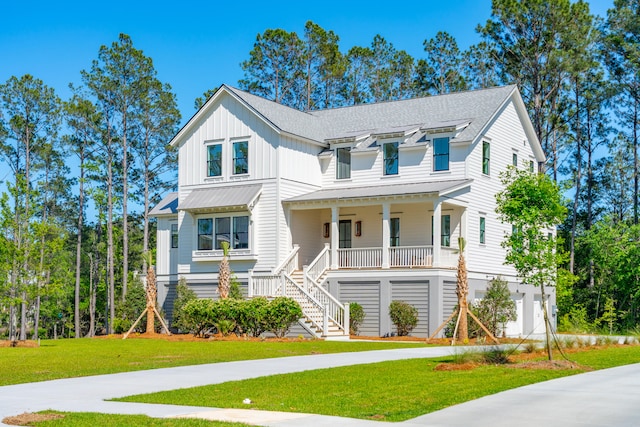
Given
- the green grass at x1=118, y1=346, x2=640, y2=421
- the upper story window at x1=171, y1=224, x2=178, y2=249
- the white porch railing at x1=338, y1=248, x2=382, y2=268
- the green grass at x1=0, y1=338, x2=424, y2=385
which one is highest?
the upper story window at x1=171, y1=224, x2=178, y2=249

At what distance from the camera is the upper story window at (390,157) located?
124 feet

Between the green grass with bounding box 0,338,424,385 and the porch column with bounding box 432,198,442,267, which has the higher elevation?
the porch column with bounding box 432,198,442,267

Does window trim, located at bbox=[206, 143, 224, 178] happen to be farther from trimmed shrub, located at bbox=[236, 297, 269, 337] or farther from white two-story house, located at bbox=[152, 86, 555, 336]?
trimmed shrub, located at bbox=[236, 297, 269, 337]

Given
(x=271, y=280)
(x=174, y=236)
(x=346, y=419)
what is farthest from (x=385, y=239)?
(x=346, y=419)

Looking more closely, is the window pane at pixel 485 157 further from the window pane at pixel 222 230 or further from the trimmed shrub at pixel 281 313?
the window pane at pixel 222 230

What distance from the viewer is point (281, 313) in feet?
103

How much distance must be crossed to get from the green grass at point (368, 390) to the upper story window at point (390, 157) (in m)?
19.1

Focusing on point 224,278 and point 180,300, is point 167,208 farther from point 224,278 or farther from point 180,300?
point 224,278

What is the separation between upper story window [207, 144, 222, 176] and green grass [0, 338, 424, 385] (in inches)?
435

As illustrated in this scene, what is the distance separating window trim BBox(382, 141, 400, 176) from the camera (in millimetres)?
37625

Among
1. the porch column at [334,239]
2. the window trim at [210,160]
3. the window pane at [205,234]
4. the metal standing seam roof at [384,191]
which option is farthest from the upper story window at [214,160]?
the porch column at [334,239]

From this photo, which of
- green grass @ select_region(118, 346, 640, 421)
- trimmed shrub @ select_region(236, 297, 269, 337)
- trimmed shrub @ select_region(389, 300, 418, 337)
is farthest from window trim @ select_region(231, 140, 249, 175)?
green grass @ select_region(118, 346, 640, 421)

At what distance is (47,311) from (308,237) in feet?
99.8

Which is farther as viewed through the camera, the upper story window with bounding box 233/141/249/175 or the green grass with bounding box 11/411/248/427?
the upper story window with bounding box 233/141/249/175
